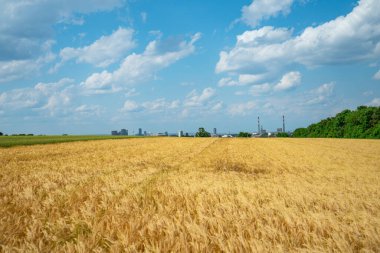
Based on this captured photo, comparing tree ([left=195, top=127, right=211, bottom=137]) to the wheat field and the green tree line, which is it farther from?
the wheat field

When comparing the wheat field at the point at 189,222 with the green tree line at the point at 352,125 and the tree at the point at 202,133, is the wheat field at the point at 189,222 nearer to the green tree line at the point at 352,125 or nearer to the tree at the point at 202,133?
the green tree line at the point at 352,125

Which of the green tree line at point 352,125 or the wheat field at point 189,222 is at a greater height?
the green tree line at point 352,125

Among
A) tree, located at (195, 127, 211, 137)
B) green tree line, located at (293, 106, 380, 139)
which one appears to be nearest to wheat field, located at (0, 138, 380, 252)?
green tree line, located at (293, 106, 380, 139)

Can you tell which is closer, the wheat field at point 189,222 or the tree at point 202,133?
the wheat field at point 189,222

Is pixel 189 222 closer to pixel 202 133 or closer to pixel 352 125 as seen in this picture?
pixel 352 125

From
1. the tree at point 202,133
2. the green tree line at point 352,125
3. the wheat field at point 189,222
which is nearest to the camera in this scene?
the wheat field at point 189,222

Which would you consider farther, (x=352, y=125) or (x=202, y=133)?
(x=202, y=133)

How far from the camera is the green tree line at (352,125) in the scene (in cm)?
7631

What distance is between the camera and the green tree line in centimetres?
7631

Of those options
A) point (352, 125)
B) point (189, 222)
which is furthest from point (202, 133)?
point (189, 222)

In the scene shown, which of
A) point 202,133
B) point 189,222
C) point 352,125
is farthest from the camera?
point 202,133

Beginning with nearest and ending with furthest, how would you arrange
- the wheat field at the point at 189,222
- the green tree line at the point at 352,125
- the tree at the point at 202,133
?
1. the wheat field at the point at 189,222
2. the green tree line at the point at 352,125
3. the tree at the point at 202,133

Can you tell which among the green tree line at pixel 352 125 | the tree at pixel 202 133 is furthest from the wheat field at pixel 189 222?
the tree at pixel 202 133

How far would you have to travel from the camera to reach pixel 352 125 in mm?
84188
